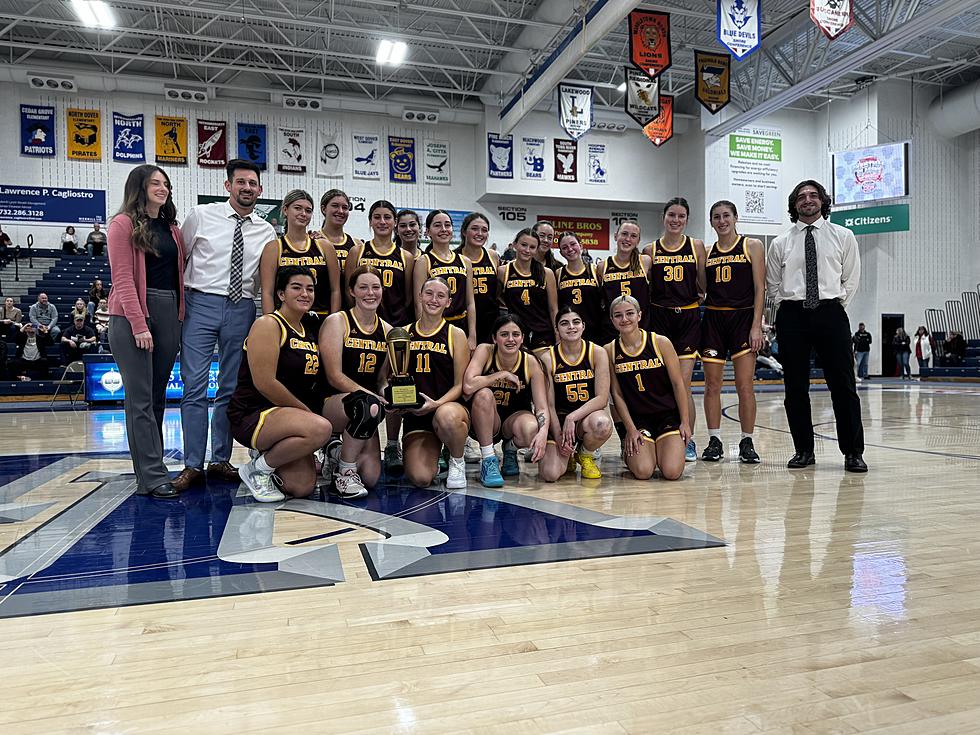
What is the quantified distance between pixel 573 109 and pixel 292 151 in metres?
7.80

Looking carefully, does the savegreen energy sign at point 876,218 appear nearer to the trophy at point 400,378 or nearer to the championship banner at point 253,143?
the championship banner at point 253,143

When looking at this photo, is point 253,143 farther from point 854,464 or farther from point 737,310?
point 854,464

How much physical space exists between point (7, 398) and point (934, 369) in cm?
1948

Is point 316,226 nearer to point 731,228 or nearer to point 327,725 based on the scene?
point 731,228

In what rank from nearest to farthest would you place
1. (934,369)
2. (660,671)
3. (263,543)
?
(660,671) → (263,543) → (934,369)

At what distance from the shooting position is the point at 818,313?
4223mm

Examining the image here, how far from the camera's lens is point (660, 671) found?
1519mm

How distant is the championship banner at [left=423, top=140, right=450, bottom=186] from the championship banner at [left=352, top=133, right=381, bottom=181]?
1.27m

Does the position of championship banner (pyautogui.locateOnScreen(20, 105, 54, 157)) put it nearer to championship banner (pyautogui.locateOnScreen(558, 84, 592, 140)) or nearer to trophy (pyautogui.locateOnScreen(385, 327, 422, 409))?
championship banner (pyautogui.locateOnScreen(558, 84, 592, 140))

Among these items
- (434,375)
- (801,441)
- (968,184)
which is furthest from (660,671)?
(968,184)

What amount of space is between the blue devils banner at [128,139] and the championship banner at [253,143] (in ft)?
7.04

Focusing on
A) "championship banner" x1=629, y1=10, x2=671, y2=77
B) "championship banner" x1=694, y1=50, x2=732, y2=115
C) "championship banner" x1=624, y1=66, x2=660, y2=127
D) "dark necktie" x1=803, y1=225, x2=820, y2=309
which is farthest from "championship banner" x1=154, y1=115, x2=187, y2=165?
"dark necktie" x1=803, y1=225, x2=820, y2=309

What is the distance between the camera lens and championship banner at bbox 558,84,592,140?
472 inches

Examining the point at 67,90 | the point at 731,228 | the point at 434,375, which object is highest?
the point at 67,90
